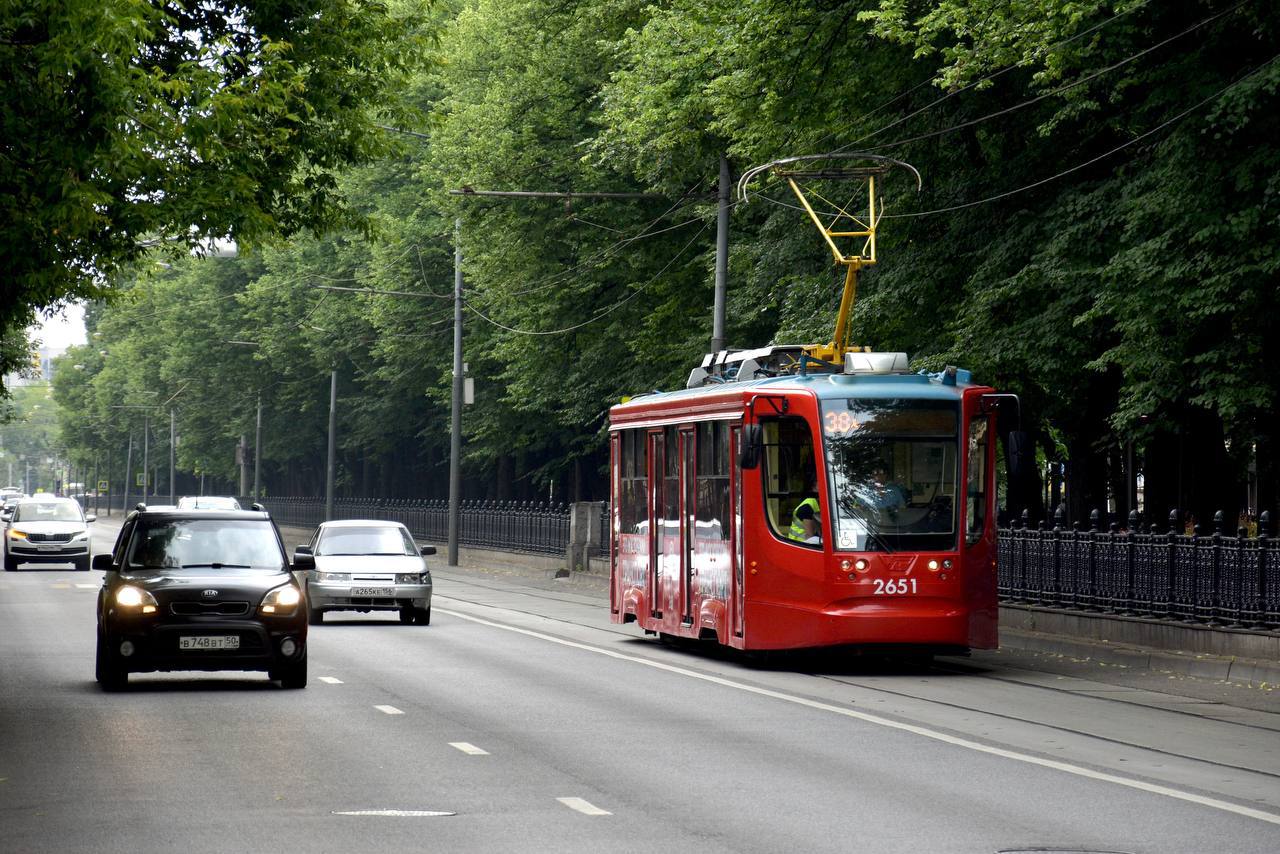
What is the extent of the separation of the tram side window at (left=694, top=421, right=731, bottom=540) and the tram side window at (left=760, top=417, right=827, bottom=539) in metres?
0.69

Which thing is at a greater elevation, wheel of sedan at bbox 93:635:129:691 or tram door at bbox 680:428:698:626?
tram door at bbox 680:428:698:626

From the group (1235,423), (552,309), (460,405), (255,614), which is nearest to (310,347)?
(460,405)

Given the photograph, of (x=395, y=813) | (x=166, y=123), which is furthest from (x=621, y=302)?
(x=395, y=813)

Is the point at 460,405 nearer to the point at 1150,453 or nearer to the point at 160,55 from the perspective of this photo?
the point at 1150,453

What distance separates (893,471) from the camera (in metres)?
20.1

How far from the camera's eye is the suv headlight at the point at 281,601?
58.2 feet

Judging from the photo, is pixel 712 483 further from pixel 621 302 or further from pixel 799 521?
pixel 621 302

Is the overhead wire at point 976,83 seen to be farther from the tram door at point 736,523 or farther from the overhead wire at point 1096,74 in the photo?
the tram door at point 736,523

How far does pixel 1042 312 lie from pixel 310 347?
46.6 meters

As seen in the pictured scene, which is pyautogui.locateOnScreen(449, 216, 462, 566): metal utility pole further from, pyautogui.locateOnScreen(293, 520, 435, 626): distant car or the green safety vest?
the green safety vest

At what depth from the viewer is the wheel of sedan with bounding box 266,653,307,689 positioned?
18000 millimetres

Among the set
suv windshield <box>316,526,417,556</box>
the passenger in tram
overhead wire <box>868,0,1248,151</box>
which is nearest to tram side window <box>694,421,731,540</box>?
the passenger in tram

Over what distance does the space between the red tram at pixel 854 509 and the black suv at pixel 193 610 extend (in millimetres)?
4753

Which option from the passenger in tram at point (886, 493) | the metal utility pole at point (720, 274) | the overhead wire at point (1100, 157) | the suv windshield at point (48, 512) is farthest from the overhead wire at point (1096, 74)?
the suv windshield at point (48, 512)
